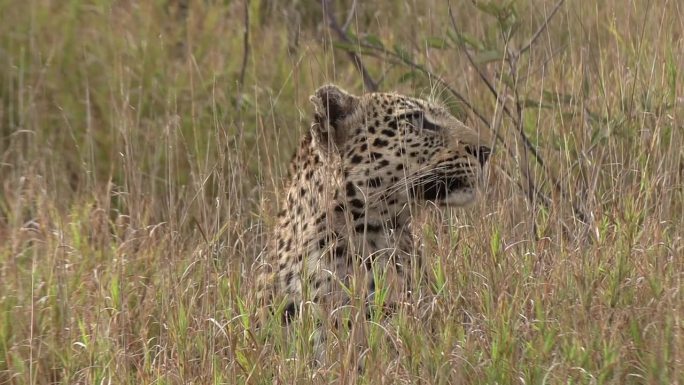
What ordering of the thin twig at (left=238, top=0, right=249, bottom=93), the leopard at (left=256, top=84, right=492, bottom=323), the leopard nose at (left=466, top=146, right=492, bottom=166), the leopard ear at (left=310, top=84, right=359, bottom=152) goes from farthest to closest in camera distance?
the thin twig at (left=238, top=0, right=249, bottom=93)
the leopard nose at (left=466, top=146, right=492, bottom=166)
the leopard ear at (left=310, top=84, right=359, bottom=152)
the leopard at (left=256, top=84, right=492, bottom=323)

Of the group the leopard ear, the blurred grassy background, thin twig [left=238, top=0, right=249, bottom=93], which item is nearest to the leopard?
the leopard ear

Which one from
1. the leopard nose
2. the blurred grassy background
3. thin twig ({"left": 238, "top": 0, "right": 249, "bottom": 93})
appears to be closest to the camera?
the blurred grassy background

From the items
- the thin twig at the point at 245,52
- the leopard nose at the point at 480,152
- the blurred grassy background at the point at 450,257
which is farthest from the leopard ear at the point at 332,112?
the thin twig at the point at 245,52

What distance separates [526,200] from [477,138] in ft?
1.28

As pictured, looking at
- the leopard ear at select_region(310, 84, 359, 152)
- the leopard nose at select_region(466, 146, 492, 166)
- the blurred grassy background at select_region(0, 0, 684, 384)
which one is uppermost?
the leopard ear at select_region(310, 84, 359, 152)

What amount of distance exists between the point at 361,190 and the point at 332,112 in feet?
1.14

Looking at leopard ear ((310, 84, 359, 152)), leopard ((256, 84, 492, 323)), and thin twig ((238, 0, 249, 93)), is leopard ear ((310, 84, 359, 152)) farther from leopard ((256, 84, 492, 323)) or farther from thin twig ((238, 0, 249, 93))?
thin twig ((238, 0, 249, 93))

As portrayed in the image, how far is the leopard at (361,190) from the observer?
4.81 m

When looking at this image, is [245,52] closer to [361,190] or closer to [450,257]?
[361,190]

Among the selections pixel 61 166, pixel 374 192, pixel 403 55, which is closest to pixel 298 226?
pixel 374 192

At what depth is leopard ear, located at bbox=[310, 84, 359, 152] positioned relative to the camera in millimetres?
4977

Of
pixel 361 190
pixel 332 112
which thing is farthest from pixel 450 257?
pixel 332 112

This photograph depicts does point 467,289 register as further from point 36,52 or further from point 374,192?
point 36,52

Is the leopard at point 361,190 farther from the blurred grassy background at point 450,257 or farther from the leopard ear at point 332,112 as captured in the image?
the blurred grassy background at point 450,257
